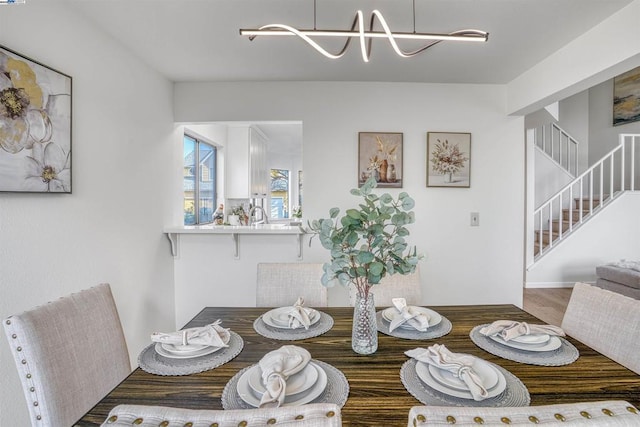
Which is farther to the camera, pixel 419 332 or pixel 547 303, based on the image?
pixel 547 303

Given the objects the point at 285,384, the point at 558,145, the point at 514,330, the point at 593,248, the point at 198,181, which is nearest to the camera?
the point at 285,384

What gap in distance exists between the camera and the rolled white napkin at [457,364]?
812 millimetres

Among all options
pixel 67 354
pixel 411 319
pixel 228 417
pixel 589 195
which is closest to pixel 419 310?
pixel 411 319

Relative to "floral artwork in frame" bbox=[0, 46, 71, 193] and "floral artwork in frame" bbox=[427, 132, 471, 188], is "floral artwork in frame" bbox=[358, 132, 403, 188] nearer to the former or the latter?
"floral artwork in frame" bbox=[427, 132, 471, 188]

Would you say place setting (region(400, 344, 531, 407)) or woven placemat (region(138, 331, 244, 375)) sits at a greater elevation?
place setting (region(400, 344, 531, 407))

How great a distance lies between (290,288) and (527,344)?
3.74ft

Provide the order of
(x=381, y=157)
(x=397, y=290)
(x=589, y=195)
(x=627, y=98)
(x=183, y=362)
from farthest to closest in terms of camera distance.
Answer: (x=627, y=98)
(x=589, y=195)
(x=381, y=157)
(x=397, y=290)
(x=183, y=362)

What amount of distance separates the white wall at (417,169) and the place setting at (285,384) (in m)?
1.79

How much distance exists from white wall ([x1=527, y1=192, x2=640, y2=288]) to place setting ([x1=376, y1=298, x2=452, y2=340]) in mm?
4088

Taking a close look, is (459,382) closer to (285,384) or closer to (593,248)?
(285,384)

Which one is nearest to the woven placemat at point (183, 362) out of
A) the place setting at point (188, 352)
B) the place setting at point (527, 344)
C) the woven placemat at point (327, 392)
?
the place setting at point (188, 352)

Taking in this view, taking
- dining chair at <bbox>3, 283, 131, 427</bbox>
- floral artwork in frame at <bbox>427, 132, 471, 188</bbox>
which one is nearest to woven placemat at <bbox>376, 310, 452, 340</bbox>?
dining chair at <bbox>3, 283, 131, 427</bbox>

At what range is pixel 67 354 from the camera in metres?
1.00

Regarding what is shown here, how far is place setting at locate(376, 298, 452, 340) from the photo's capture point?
1267 mm
